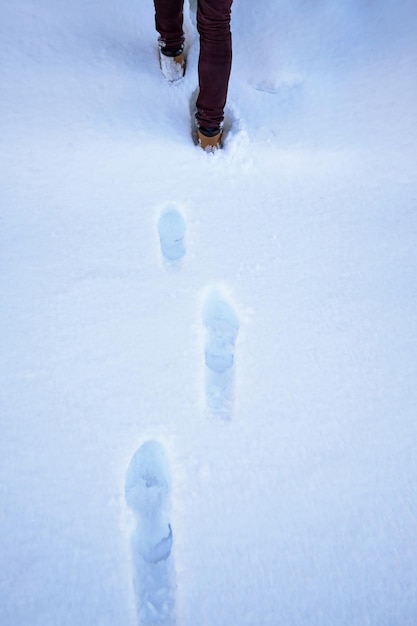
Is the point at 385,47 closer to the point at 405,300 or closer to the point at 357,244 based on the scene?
the point at 357,244

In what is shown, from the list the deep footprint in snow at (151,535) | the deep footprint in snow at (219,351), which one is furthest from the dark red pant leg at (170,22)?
the deep footprint in snow at (151,535)

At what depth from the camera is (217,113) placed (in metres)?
0.96

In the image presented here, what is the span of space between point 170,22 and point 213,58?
0.74ft

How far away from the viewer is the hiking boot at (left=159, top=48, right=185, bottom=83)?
1.09 metres

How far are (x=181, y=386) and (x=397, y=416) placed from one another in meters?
0.37

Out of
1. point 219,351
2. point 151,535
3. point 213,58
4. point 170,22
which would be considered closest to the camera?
point 151,535

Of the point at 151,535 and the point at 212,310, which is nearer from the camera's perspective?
the point at 151,535

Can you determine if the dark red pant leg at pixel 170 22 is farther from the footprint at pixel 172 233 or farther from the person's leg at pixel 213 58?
the footprint at pixel 172 233

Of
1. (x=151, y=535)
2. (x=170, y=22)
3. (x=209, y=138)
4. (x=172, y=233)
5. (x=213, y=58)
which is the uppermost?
(x=170, y=22)

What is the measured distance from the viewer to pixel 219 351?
795 mm

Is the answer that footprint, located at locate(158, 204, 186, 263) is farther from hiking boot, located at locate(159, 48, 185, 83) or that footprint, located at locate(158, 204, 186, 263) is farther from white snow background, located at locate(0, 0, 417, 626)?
hiking boot, located at locate(159, 48, 185, 83)

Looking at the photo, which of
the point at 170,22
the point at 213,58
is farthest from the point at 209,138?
the point at 170,22

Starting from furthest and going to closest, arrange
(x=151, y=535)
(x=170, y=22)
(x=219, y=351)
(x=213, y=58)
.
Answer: (x=170, y=22), (x=213, y=58), (x=219, y=351), (x=151, y=535)

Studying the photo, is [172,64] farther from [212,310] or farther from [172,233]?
[212,310]
